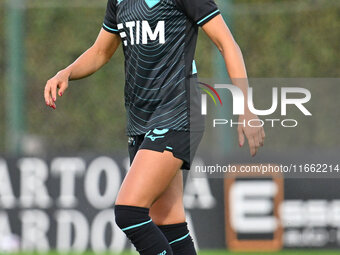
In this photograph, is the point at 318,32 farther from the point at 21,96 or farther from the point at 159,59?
the point at 159,59

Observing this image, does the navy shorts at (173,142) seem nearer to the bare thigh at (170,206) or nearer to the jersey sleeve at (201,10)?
the bare thigh at (170,206)

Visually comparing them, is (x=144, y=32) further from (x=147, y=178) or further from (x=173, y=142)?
(x=147, y=178)

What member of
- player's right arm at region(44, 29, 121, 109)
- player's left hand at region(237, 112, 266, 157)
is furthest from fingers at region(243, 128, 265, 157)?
player's right arm at region(44, 29, 121, 109)

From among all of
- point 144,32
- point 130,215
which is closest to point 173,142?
point 130,215

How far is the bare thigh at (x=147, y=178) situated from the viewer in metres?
3.81

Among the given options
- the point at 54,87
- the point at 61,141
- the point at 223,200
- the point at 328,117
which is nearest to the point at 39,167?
the point at 61,141

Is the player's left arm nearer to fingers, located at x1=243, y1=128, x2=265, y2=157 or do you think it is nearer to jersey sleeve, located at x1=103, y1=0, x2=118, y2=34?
fingers, located at x1=243, y1=128, x2=265, y2=157

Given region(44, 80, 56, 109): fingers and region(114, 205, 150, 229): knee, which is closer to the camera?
region(114, 205, 150, 229): knee

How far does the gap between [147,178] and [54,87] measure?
633 mm

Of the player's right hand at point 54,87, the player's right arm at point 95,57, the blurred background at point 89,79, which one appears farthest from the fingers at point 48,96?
the blurred background at point 89,79

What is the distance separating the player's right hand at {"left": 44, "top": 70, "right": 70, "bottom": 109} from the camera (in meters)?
3.99

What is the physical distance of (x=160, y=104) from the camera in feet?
13.0

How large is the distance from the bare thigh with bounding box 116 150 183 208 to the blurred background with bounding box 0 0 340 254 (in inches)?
131

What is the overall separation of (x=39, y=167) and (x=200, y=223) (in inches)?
Answer: 56.7
